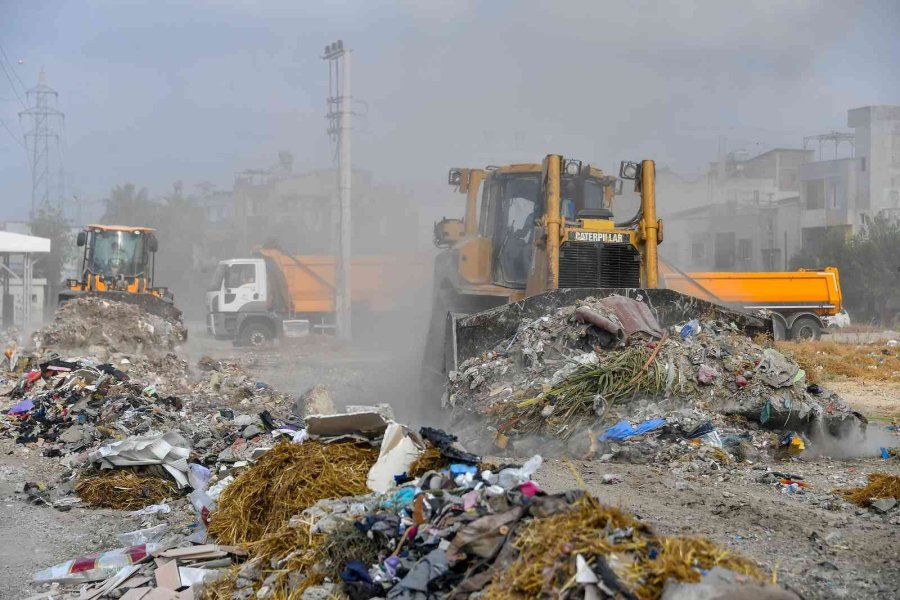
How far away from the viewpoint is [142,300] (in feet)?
65.1

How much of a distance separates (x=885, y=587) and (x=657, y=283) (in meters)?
6.99

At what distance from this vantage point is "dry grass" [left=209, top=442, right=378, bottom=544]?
18.4ft

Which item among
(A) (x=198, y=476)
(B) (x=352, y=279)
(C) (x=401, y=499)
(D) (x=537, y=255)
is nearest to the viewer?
(C) (x=401, y=499)

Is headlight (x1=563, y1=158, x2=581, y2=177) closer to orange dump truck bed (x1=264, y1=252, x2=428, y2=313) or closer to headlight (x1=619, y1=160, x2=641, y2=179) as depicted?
headlight (x1=619, y1=160, x2=641, y2=179)

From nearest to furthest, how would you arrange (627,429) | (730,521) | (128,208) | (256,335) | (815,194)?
1. (730,521)
2. (627,429)
3. (256,335)
4. (815,194)
5. (128,208)

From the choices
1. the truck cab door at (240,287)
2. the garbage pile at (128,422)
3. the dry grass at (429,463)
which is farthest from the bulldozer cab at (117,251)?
the dry grass at (429,463)

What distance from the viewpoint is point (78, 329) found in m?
17.1

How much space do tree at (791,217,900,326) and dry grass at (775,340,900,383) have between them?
17672mm

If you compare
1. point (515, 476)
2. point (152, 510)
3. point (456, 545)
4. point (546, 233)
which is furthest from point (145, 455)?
point (546, 233)

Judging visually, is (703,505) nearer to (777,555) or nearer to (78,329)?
(777,555)

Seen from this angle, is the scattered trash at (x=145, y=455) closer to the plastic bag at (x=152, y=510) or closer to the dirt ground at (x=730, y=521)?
the plastic bag at (x=152, y=510)

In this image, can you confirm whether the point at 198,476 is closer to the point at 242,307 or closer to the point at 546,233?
the point at 546,233

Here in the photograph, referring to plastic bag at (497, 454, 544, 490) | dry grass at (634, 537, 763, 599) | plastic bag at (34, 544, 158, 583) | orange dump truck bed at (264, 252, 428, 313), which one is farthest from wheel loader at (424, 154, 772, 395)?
orange dump truck bed at (264, 252, 428, 313)

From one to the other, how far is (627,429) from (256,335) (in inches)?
746
